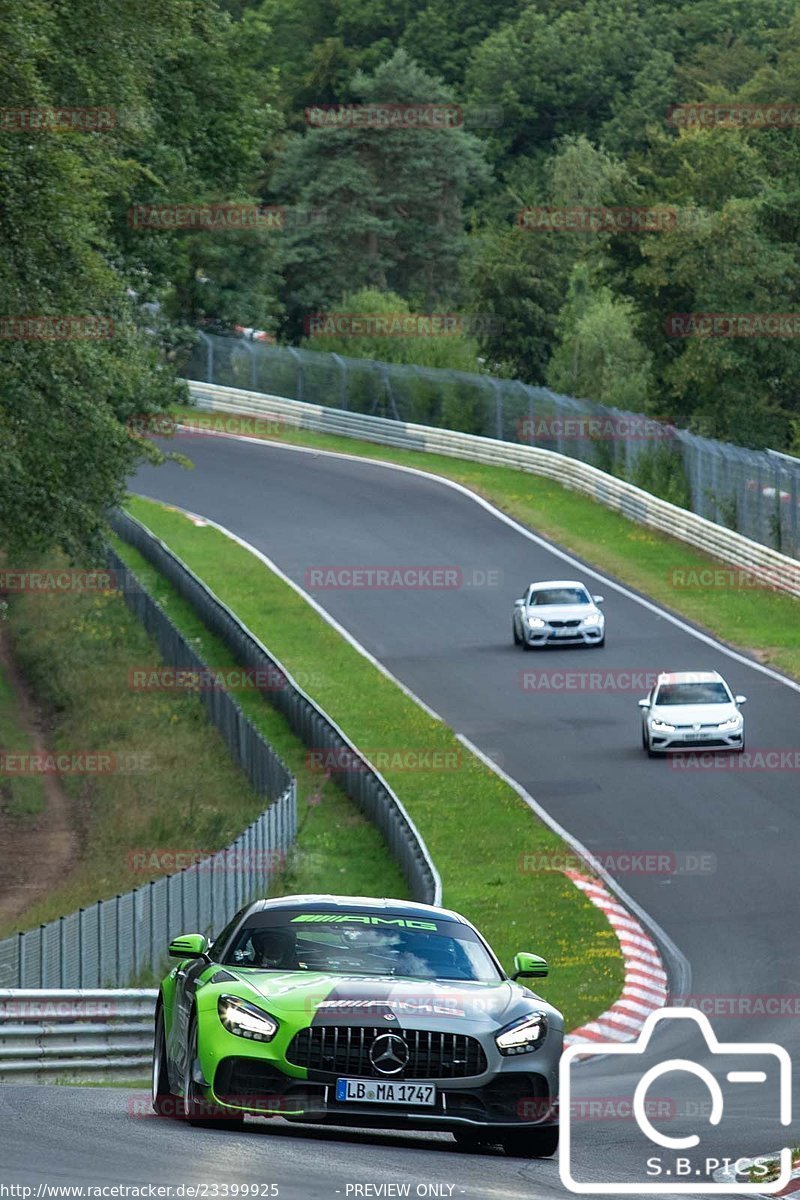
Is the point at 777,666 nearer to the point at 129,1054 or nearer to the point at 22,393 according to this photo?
the point at 22,393

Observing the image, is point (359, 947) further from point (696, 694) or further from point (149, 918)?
point (696, 694)

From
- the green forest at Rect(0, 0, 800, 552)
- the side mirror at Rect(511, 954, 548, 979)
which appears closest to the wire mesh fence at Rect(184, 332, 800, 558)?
the green forest at Rect(0, 0, 800, 552)

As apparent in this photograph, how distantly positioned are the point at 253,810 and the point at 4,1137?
20.2 m

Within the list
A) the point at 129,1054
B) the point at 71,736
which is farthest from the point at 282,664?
the point at 129,1054

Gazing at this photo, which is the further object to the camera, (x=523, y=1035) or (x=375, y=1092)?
(x=523, y=1035)

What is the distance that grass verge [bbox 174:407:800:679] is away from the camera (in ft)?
139
